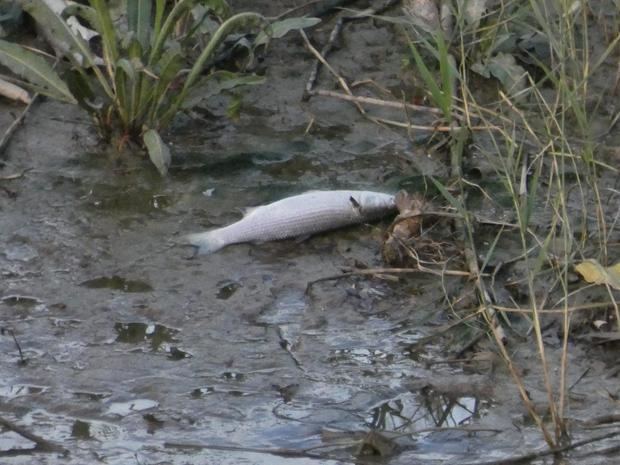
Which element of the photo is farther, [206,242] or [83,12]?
[83,12]

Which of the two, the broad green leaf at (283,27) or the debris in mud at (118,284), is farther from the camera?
the broad green leaf at (283,27)

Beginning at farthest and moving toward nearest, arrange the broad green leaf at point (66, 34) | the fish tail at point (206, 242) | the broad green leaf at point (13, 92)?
the broad green leaf at point (13, 92)
the broad green leaf at point (66, 34)
the fish tail at point (206, 242)

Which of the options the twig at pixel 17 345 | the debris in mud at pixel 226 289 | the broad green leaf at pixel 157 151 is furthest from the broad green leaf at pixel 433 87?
the twig at pixel 17 345

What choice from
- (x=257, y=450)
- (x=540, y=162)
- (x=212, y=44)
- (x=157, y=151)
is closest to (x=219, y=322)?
(x=257, y=450)

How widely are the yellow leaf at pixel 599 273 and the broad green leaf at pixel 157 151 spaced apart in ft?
5.92

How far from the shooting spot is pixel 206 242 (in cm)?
507

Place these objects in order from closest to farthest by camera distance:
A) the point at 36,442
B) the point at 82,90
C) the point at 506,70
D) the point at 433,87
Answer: the point at 36,442
the point at 433,87
the point at 82,90
the point at 506,70

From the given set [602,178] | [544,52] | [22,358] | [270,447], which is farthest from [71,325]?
[544,52]

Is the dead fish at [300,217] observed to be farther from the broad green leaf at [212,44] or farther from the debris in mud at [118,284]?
the broad green leaf at [212,44]

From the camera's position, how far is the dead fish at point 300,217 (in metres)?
5.09

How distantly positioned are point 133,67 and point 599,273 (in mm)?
2041

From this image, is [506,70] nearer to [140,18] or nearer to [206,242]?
[140,18]

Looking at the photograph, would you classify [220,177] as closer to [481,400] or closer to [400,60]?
[400,60]

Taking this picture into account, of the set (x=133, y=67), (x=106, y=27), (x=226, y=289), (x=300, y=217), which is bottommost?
(x=226, y=289)
